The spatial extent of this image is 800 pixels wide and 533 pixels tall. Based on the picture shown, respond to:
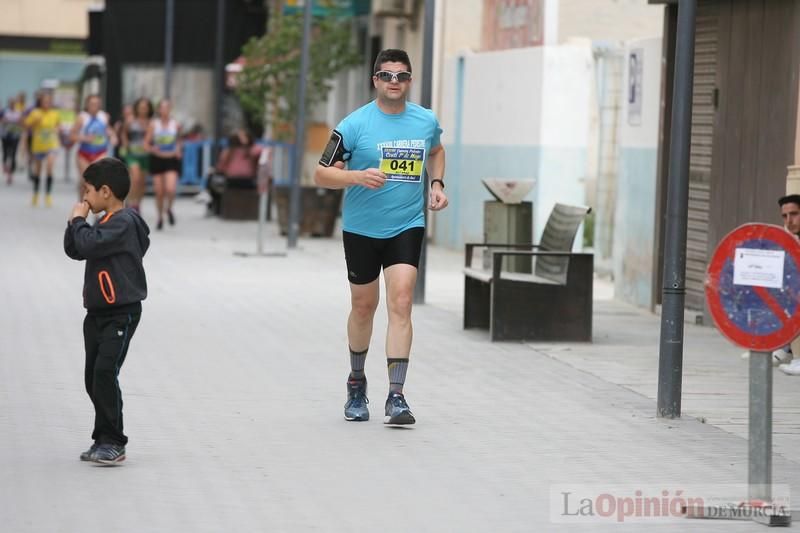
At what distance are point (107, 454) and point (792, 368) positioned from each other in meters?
5.34

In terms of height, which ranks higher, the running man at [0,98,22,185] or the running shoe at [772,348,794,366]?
the running man at [0,98,22,185]

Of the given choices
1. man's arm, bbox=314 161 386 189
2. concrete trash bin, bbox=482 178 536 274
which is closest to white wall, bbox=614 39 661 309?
concrete trash bin, bbox=482 178 536 274

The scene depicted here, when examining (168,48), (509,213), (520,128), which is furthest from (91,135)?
(168,48)

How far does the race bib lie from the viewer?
898 centimetres

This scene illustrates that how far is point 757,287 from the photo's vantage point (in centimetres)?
662

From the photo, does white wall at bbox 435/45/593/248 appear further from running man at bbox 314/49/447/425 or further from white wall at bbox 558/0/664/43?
running man at bbox 314/49/447/425

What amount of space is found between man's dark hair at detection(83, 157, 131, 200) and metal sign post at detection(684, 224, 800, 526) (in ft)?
8.64

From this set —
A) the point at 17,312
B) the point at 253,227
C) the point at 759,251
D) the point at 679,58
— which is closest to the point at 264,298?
the point at 17,312

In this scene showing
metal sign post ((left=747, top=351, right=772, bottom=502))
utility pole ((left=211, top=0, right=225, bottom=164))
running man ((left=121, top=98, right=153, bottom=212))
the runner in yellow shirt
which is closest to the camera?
metal sign post ((left=747, top=351, right=772, bottom=502))

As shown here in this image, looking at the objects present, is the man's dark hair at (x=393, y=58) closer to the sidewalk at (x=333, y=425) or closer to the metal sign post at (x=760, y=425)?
the sidewalk at (x=333, y=425)

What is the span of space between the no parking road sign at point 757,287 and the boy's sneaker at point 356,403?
2.84 meters

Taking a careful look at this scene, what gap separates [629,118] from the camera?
16.7 meters

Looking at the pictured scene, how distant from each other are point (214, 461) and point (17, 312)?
6304mm

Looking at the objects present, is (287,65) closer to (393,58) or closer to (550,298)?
(550,298)
